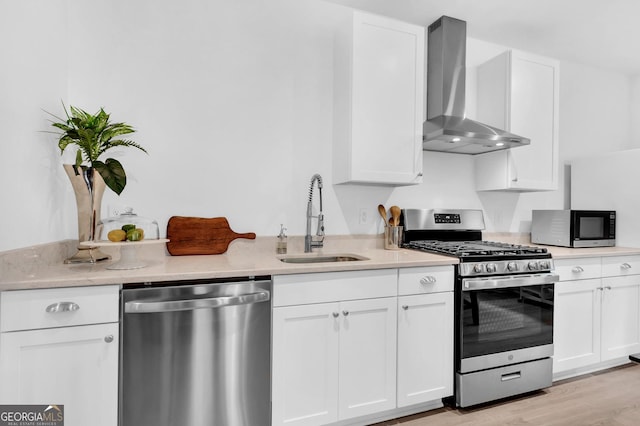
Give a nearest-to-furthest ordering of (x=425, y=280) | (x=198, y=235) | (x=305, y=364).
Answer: (x=305, y=364), (x=425, y=280), (x=198, y=235)

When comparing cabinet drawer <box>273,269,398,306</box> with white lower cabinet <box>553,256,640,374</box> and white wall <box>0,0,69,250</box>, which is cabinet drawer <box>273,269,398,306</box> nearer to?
white wall <box>0,0,69,250</box>

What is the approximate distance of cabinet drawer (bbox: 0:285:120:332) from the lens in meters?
1.29

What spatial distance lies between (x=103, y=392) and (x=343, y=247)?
160 cm

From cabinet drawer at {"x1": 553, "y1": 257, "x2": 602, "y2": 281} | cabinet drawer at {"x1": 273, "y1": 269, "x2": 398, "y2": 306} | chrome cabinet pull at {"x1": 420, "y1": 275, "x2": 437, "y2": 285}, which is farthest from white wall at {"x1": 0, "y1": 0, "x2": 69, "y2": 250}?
cabinet drawer at {"x1": 553, "y1": 257, "x2": 602, "y2": 281}

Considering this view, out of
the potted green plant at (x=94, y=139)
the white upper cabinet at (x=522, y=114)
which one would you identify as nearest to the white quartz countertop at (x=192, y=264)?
the potted green plant at (x=94, y=139)

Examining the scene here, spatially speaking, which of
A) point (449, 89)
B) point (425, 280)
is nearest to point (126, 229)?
point (425, 280)

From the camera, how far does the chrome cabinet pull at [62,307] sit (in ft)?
4.38

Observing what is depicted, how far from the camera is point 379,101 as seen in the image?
2.34m

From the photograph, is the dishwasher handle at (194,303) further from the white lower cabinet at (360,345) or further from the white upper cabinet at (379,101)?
the white upper cabinet at (379,101)

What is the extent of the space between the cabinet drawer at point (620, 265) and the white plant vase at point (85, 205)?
3397 millimetres

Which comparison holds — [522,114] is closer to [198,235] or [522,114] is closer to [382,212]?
[382,212]

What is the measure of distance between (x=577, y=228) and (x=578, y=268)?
0.48m

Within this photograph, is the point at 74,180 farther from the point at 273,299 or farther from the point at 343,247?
the point at 343,247

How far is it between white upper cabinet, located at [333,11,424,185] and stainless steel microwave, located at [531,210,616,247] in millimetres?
1434
